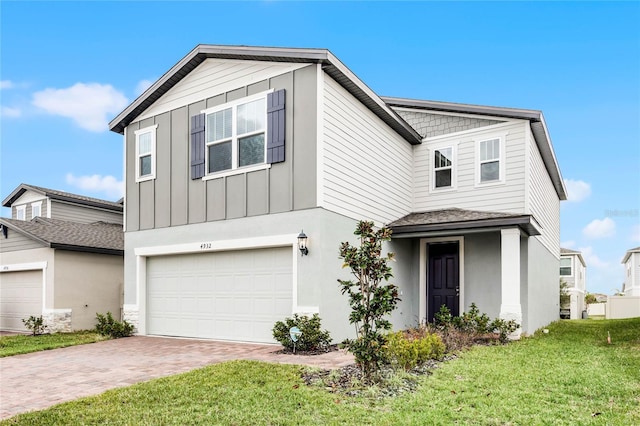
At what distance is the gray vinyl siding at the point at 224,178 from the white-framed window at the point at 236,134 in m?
0.23

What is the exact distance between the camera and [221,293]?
1144cm

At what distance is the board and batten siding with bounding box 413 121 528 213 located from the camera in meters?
12.7

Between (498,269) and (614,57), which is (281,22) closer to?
(498,269)

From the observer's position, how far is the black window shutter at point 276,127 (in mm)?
10406

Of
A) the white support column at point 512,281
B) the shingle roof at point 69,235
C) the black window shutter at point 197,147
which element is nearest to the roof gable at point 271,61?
the black window shutter at point 197,147

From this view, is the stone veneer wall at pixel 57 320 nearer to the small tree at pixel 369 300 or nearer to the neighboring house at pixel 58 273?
the neighboring house at pixel 58 273

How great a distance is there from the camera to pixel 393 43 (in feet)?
60.1

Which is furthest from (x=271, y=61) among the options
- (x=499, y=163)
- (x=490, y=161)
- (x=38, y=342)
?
(x=38, y=342)

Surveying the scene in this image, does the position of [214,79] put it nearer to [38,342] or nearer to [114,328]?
[114,328]

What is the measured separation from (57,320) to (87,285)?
1.42 meters

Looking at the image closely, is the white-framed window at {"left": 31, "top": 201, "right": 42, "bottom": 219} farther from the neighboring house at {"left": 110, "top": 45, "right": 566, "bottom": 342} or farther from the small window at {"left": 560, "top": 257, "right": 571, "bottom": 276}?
the small window at {"left": 560, "top": 257, "right": 571, "bottom": 276}

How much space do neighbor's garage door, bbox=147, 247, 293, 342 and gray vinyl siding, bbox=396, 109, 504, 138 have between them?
21.5 feet

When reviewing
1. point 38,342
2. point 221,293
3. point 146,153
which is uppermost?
point 146,153

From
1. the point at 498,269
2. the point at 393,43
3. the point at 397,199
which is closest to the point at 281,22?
the point at 393,43
